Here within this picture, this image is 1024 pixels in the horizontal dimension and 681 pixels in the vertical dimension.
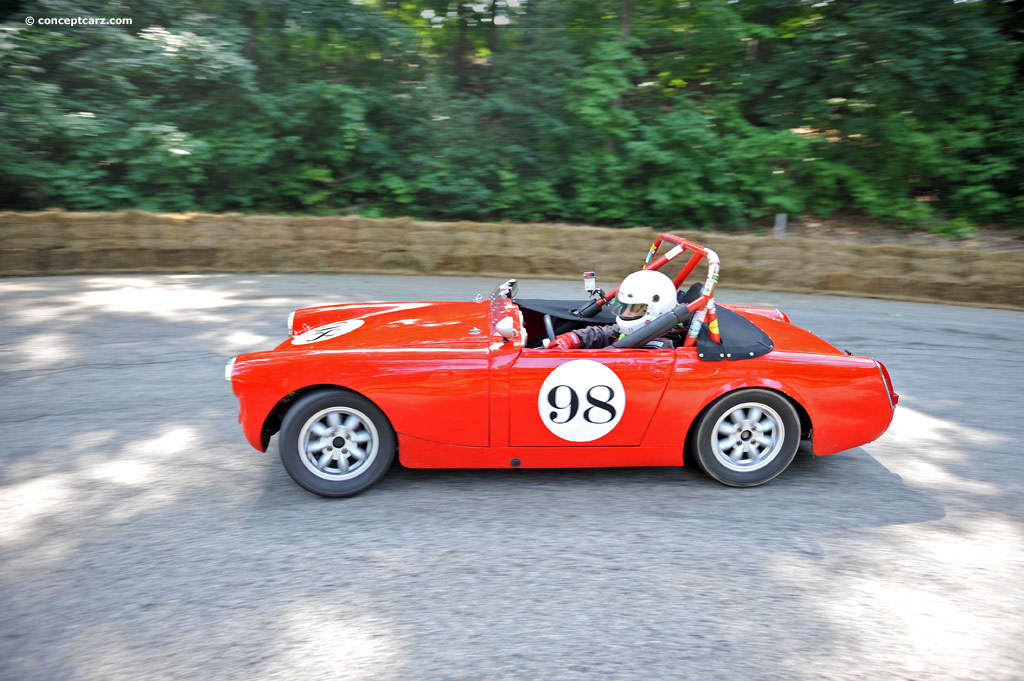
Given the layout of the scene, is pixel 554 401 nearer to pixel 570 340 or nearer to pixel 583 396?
pixel 583 396

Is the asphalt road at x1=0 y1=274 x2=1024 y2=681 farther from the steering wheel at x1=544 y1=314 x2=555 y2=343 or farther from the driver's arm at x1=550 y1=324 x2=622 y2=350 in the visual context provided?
the steering wheel at x1=544 y1=314 x2=555 y2=343

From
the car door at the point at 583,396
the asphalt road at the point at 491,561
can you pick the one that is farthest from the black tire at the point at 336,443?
the car door at the point at 583,396

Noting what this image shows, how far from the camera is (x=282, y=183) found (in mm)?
13938

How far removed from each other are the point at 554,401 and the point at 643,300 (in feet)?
2.87

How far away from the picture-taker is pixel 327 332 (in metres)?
4.69

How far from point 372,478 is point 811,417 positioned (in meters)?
2.49

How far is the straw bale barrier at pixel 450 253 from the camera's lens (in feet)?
33.6

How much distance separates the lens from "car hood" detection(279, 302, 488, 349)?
4.38m

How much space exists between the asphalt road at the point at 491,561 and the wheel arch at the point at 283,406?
333mm

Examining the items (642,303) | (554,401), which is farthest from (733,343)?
(554,401)

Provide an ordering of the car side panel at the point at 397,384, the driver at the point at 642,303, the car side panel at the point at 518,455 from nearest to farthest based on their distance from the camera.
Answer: the car side panel at the point at 397,384, the car side panel at the point at 518,455, the driver at the point at 642,303

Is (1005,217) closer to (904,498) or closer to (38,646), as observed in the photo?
(904,498)

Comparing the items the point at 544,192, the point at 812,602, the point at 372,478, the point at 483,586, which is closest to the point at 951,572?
the point at 812,602

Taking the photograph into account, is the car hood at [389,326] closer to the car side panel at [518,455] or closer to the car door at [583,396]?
the car door at [583,396]
